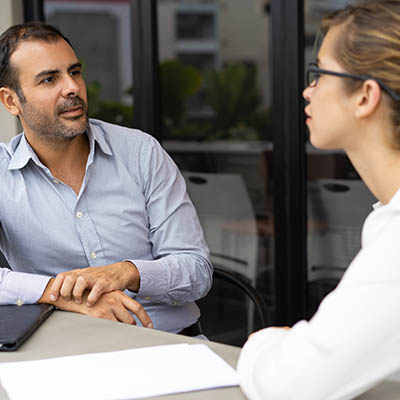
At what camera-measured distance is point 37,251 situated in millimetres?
2188

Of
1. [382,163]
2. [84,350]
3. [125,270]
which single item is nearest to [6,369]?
[84,350]

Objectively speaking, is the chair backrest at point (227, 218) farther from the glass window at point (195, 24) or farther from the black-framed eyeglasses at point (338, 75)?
the glass window at point (195, 24)

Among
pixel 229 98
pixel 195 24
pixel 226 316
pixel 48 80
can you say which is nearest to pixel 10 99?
pixel 48 80

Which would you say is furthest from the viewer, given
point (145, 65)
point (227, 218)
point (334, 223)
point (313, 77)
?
point (227, 218)

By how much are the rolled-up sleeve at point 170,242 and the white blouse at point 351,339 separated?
98 cm

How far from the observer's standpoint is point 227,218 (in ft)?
13.9

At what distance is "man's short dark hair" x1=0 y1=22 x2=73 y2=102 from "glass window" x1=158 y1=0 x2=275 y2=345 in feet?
5.10

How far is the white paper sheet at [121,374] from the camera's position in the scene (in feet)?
4.02

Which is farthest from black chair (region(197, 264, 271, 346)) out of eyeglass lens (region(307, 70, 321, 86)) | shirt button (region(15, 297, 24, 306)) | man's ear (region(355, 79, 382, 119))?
man's ear (region(355, 79, 382, 119))

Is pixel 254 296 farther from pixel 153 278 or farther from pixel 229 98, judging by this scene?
pixel 229 98

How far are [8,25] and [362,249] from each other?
284cm

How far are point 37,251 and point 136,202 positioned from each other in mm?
354

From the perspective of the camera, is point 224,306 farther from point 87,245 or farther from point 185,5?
point 185,5

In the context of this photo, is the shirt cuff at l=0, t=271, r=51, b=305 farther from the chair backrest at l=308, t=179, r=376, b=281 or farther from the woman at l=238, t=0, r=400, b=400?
the chair backrest at l=308, t=179, r=376, b=281
